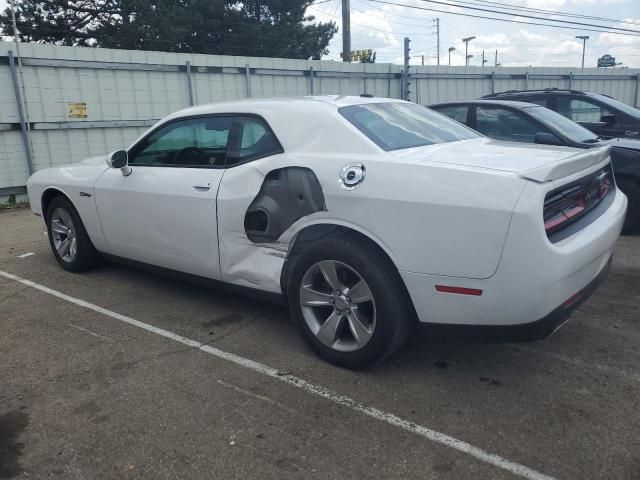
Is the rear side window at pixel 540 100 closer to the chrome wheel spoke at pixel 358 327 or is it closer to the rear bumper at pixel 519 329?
the rear bumper at pixel 519 329

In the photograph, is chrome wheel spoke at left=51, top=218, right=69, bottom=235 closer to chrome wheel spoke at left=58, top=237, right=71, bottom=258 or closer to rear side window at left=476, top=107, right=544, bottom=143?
chrome wheel spoke at left=58, top=237, right=71, bottom=258

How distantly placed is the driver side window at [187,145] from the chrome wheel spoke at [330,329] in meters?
1.33

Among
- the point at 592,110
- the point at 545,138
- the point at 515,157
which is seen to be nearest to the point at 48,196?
the point at 515,157

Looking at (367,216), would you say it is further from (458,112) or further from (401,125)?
(458,112)

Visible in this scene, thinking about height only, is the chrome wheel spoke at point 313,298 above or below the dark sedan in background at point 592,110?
below

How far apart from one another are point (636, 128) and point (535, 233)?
233 inches

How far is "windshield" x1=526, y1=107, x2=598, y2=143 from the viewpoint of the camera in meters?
6.11

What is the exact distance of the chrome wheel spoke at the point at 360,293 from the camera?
3041 millimetres

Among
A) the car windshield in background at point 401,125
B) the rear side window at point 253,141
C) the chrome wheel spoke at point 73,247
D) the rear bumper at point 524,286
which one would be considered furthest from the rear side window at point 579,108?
the chrome wheel spoke at point 73,247

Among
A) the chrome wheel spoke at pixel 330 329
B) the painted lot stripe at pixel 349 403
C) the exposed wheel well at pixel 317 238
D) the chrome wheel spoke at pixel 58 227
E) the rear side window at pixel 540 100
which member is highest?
the rear side window at pixel 540 100

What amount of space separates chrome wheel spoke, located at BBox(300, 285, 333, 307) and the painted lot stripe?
1.45 feet

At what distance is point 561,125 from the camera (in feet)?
20.7

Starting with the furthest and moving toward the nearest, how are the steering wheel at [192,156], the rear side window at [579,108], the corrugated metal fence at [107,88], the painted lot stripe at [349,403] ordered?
the corrugated metal fence at [107,88]
the rear side window at [579,108]
the steering wheel at [192,156]
the painted lot stripe at [349,403]

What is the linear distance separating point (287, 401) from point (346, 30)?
61.0 ft
